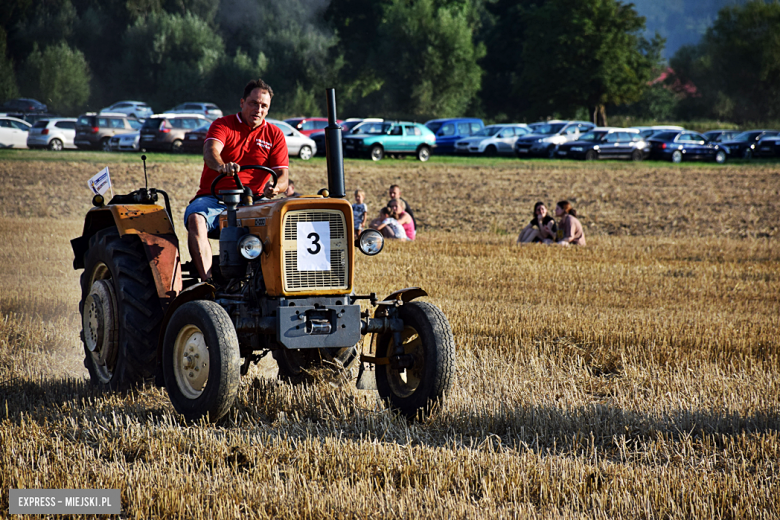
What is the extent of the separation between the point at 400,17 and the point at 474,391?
4878 centimetres

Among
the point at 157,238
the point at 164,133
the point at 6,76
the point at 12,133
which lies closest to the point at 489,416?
the point at 157,238

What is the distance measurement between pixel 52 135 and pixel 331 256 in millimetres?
29247

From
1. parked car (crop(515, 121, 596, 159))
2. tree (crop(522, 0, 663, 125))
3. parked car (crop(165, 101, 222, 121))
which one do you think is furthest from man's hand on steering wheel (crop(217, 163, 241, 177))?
tree (crop(522, 0, 663, 125))

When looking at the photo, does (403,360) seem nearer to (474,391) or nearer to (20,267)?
(474,391)

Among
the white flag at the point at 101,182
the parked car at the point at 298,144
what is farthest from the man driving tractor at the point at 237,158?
the parked car at the point at 298,144

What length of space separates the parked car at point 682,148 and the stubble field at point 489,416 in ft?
80.4

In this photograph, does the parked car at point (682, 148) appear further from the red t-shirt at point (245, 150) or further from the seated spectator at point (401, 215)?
the red t-shirt at point (245, 150)

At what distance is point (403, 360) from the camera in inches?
205

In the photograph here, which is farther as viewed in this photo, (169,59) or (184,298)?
(169,59)

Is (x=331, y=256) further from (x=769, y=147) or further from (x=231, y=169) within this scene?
(x=769, y=147)

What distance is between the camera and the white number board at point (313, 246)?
503 cm

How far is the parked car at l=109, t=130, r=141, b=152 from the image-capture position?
102 ft

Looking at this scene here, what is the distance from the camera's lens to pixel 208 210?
5605mm

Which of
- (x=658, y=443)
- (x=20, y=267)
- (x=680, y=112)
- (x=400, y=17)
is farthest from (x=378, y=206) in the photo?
(x=680, y=112)
